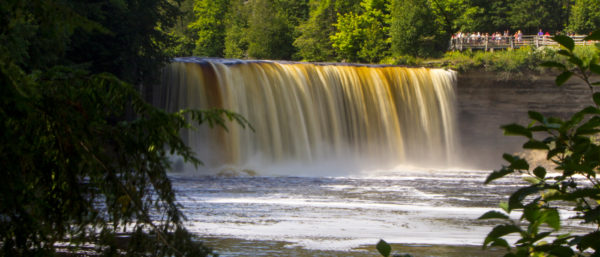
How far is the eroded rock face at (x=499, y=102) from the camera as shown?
2981cm

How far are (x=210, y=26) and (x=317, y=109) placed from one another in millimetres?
44147

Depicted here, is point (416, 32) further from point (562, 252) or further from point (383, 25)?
point (562, 252)

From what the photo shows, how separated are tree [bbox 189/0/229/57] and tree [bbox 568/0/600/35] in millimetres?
30218

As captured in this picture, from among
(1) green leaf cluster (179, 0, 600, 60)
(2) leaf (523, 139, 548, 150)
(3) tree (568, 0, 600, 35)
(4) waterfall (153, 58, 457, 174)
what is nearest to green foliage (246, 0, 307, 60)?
(1) green leaf cluster (179, 0, 600, 60)

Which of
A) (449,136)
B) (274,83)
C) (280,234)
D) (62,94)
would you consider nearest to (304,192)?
(280,234)

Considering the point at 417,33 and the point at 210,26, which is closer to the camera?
the point at 417,33

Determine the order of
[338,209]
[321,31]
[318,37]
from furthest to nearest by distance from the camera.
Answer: [321,31] → [318,37] → [338,209]

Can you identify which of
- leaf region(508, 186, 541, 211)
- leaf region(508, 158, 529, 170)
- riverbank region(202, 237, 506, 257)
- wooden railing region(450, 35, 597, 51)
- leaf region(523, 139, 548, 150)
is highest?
wooden railing region(450, 35, 597, 51)

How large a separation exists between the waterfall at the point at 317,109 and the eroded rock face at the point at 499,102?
774mm

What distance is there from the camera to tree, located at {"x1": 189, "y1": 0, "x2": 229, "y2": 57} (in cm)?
6519

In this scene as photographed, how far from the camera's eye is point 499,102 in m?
30.3

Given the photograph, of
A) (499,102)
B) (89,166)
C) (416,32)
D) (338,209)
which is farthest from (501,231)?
(416,32)

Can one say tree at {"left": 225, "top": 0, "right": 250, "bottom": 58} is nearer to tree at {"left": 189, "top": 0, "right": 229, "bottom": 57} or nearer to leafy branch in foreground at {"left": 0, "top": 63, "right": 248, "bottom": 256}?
tree at {"left": 189, "top": 0, "right": 229, "bottom": 57}

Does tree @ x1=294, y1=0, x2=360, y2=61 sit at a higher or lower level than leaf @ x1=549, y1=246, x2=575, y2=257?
higher
